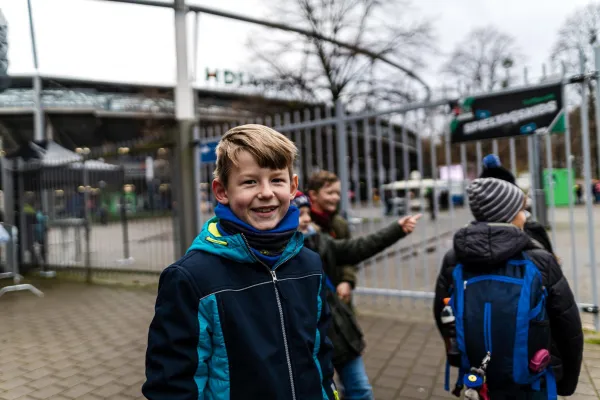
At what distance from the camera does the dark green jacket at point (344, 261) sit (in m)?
2.63

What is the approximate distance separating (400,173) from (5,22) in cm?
469

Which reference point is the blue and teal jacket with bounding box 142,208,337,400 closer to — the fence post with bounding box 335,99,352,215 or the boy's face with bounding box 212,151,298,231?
the boy's face with bounding box 212,151,298,231

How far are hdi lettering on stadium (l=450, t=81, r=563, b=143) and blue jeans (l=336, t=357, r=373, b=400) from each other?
3114 mm

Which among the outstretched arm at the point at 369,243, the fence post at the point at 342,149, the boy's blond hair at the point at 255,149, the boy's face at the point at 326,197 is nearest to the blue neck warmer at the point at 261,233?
the boy's blond hair at the point at 255,149

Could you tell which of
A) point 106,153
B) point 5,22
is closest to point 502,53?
point 106,153

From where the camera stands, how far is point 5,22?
373cm

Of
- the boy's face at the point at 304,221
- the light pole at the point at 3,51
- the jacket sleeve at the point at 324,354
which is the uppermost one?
the light pole at the point at 3,51

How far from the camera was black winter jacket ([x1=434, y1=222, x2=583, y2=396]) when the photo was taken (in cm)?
205

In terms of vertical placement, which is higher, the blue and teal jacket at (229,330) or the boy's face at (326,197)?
the boy's face at (326,197)

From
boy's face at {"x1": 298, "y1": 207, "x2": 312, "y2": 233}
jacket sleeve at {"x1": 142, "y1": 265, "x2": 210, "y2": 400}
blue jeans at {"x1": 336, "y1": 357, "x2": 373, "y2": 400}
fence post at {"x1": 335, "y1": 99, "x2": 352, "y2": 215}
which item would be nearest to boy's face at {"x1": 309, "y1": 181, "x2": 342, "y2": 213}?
boy's face at {"x1": 298, "y1": 207, "x2": 312, "y2": 233}

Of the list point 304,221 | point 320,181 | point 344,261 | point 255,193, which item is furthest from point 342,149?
point 255,193

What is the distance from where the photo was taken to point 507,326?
200cm

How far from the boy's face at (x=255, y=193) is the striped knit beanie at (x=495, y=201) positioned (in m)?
1.16

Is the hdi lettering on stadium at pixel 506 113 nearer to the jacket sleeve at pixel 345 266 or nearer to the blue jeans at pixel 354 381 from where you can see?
the jacket sleeve at pixel 345 266
